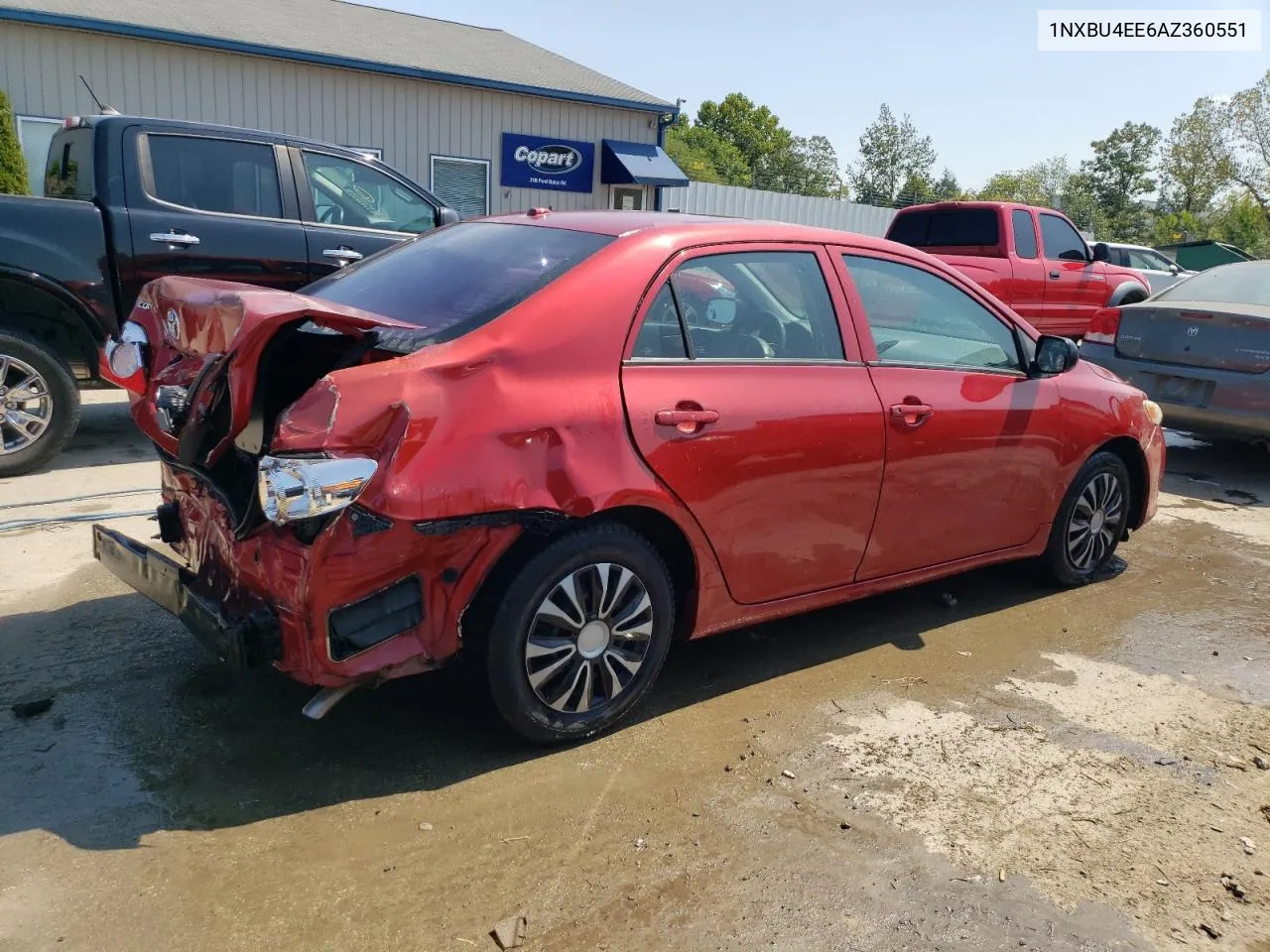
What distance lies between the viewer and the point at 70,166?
21.7 feet

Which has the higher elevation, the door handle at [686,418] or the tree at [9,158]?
the tree at [9,158]

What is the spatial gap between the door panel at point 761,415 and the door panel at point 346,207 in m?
4.10

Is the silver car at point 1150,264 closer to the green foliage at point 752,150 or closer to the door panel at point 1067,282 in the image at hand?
the door panel at point 1067,282

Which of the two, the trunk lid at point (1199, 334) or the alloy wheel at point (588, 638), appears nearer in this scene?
the alloy wheel at point (588, 638)

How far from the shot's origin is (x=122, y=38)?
13.3 metres

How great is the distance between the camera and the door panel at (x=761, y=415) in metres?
3.31

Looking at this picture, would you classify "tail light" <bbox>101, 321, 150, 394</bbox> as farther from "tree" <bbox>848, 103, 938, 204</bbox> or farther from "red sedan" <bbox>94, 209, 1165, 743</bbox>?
"tree" <bbox>848, 103, 938, 204</bbox>

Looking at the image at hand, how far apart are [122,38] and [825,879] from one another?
14543 millimetres

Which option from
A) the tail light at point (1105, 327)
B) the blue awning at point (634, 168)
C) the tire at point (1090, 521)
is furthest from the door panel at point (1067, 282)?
the blue awning at point (634, 168)

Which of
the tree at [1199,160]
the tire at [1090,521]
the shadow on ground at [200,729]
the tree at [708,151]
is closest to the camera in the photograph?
the shadow on ground at [200,729]

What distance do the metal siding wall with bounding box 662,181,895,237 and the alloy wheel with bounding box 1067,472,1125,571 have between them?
13.8 metres

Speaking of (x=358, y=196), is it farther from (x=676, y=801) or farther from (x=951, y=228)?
(x=951, y=228)

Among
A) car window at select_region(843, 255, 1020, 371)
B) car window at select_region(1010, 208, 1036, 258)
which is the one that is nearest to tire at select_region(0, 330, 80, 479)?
car window at select_region(843, 255, 1020, 371)

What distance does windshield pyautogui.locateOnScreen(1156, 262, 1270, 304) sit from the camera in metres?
7.86
